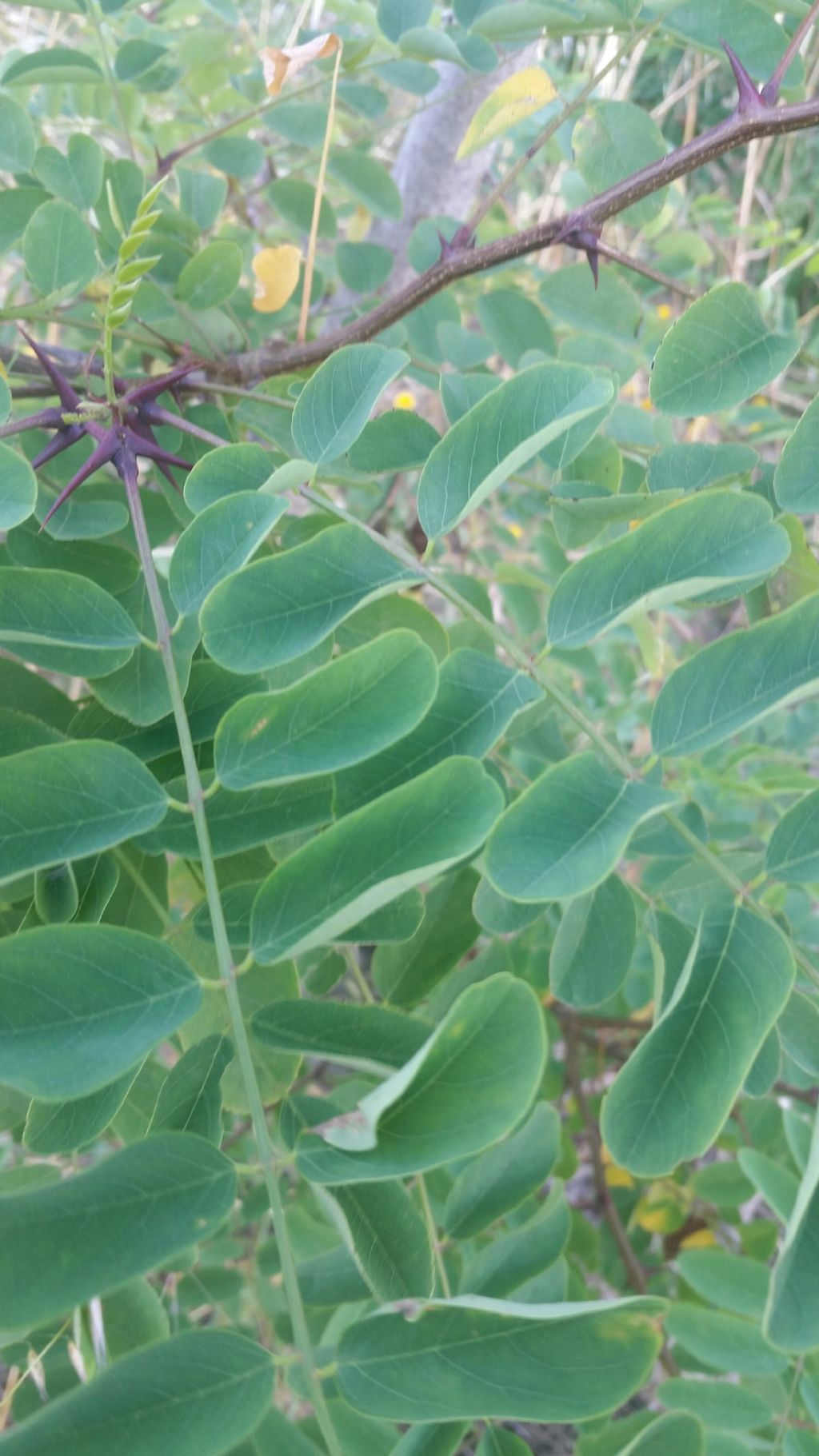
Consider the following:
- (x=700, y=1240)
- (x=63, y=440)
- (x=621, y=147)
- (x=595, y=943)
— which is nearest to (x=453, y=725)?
(x=595, y=943)

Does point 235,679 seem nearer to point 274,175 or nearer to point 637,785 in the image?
point 637,785

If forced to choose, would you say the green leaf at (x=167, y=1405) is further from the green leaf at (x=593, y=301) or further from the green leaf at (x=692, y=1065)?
the green leaf at (x=593, y=301)

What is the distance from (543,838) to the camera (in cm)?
36

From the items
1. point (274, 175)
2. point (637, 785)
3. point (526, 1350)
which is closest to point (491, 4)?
point (274, 175)

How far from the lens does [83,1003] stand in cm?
33

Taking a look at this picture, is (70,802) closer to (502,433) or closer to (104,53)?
(502,433)

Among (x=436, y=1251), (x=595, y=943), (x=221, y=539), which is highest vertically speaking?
(x=221, y=539)

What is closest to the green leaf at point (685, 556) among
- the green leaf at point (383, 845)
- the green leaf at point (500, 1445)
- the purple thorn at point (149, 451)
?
the green leaf at point (383, 845)

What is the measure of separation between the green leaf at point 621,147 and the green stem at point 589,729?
13.8 inches

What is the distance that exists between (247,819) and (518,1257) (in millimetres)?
209

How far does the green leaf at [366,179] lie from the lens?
2.68 feet

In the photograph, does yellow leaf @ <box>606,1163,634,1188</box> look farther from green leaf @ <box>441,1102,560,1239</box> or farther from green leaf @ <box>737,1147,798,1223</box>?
green leaf @ <box>441,1102,560,1239</box>

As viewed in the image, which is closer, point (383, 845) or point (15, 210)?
point (383, 845)

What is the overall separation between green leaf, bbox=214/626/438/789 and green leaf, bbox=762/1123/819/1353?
19 cm
